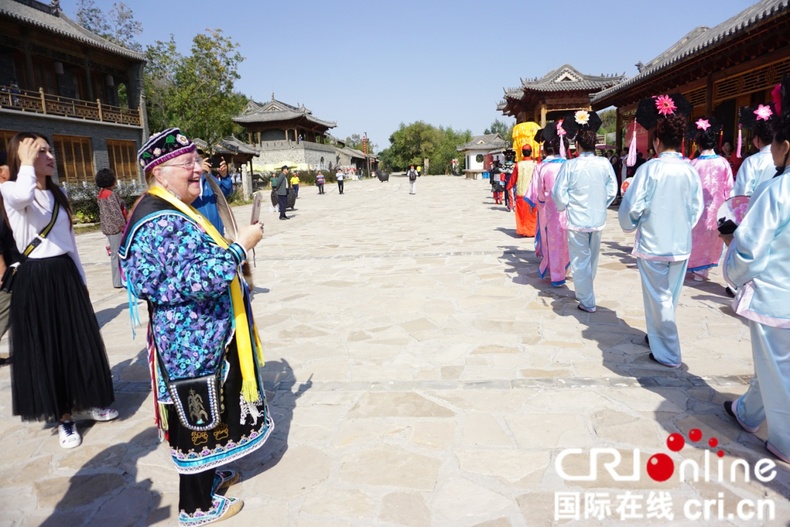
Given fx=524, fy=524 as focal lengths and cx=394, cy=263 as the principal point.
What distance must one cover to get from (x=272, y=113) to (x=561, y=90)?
31648 millimetres

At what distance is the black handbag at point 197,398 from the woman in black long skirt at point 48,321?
125cm

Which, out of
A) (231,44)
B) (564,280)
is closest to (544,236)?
(564,280)

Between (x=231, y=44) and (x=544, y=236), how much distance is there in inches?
1040

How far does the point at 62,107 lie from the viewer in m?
22.0

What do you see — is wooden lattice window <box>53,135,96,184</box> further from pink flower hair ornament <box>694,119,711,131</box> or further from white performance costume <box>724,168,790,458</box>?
white performance costume <box>724,168,790,458</box>

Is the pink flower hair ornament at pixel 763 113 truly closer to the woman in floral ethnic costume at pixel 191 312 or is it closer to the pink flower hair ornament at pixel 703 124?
the pink flower hair ornament at pixel 703 124

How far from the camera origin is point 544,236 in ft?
21.8

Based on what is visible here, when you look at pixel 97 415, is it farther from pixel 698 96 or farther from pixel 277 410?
pixel 698 96

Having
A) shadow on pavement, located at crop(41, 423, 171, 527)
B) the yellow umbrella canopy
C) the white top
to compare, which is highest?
the yellow umbrella canopy

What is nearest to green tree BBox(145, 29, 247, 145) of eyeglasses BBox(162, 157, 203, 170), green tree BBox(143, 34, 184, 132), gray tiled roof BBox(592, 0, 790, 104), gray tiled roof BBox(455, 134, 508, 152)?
green tree BBox(143, 34, 184, 132)

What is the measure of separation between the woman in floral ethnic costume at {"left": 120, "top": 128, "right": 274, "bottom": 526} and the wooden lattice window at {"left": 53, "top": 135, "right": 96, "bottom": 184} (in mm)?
22303

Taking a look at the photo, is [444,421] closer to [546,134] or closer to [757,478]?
[757,478]

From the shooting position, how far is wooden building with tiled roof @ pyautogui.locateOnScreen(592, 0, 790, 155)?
8133 millimetres

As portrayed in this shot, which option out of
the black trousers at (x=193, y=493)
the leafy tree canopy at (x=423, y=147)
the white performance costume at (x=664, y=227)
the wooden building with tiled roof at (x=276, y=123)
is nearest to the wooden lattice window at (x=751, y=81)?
the white performance costume at (x=664, y=227)
